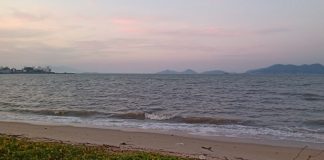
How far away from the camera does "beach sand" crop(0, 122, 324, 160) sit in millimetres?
12398

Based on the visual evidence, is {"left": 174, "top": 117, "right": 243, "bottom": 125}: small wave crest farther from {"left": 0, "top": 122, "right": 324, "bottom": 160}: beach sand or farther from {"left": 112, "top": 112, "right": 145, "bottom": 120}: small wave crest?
{"left": 0, "top": 122, "right": 324, "bottom": 160}: beach sand

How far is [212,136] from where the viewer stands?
54.0 ft

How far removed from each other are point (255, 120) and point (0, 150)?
1648 cm

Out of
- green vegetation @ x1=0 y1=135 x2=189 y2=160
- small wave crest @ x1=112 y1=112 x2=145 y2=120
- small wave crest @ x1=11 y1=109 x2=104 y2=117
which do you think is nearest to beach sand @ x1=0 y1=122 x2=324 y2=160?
green vegetation @ x1=0 y1=135 x2=189 y2=160

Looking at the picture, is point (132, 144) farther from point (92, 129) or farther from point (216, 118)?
point (216, 118)

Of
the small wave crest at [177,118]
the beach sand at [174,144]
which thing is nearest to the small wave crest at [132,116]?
the small wave crest at [177,118]

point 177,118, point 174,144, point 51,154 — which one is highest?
point 51,154

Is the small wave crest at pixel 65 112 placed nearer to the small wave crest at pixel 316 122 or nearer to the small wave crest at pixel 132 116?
the small wave crest at pixel 132 116

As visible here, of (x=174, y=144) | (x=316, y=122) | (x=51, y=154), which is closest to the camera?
(x=51, y=154)

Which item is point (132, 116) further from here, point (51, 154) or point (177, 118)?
point (51, 154)

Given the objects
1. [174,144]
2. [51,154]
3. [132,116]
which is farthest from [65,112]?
[51,154]

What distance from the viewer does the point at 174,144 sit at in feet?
46.0

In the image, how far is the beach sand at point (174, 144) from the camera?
12398 millimetres

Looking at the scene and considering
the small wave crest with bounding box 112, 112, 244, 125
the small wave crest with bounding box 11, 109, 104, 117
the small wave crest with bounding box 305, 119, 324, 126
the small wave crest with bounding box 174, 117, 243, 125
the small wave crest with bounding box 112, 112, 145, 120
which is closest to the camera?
the small wave crest with bounding box 305, 119, 324, 126
